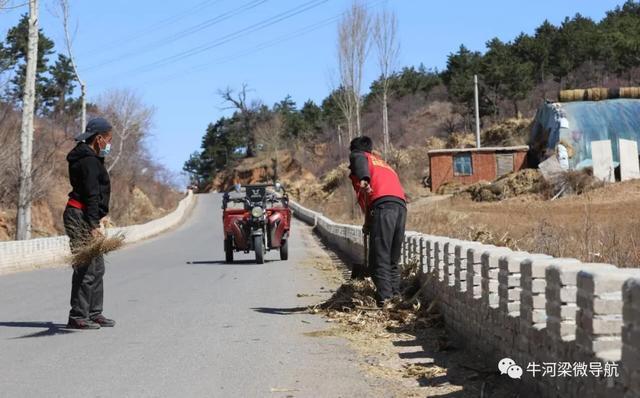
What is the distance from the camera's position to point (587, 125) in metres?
44.4

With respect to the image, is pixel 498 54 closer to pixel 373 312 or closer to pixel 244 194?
pixel 244 194

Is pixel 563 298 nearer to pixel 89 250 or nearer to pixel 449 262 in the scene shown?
pixel 449 262

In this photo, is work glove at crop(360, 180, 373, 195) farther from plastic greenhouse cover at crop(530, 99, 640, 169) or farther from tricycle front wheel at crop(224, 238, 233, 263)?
plastic greenhouse cover at crop(530, 99, 640, 169)

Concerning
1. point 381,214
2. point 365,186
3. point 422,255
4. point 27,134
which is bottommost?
point 422,255

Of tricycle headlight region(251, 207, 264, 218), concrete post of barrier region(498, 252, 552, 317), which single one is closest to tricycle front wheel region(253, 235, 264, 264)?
tricycle headlight region(251, 207, 264, 218)

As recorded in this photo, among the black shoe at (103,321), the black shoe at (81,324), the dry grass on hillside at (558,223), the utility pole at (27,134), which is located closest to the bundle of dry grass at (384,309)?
the dry grass on hillside at (558,223)

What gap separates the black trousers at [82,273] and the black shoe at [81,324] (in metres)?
0.04

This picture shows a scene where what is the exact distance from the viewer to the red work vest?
10469 millimetres

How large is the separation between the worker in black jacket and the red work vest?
2.94 meters

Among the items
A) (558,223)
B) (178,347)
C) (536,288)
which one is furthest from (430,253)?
(558,223)

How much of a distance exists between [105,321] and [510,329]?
520cm

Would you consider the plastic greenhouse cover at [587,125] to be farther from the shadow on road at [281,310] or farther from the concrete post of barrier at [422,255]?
the shadow on road at [281,310]

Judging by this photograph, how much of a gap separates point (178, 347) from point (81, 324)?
1669mm

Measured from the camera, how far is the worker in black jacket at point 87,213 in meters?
9.58
